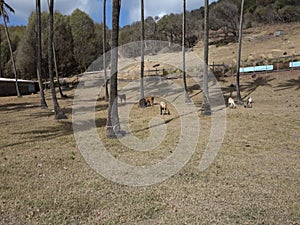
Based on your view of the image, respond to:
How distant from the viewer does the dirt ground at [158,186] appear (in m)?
4.12

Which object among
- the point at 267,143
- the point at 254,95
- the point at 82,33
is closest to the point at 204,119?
the point at 267,143

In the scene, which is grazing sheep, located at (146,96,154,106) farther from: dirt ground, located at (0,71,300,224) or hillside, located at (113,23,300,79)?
hillside, located at (113,23,300,79)

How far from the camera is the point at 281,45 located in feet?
125

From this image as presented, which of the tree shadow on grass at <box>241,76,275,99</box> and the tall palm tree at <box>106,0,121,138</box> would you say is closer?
the tall palm tree at <box>106,0,121,138</box>

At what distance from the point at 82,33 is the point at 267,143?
41884 millimetres

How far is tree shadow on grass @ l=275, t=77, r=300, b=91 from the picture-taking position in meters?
20.6

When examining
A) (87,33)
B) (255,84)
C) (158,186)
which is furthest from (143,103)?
(87,33)

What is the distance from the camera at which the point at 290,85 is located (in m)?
21.1

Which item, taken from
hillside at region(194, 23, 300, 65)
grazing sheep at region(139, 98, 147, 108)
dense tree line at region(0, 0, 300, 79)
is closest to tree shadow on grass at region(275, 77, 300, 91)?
hillside at region(194, 23, 300, 65)

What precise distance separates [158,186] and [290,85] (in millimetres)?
19134

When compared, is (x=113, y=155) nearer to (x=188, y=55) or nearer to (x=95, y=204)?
(x=95, y=204)

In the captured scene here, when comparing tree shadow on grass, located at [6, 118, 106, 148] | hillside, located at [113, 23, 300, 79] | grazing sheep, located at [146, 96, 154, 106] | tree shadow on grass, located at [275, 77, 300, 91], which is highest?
hillside, located at [113, 23, 300, 79]

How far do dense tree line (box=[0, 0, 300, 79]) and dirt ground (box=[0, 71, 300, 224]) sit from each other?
31.4m

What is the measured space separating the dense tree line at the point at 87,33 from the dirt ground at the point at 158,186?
1238 inches
